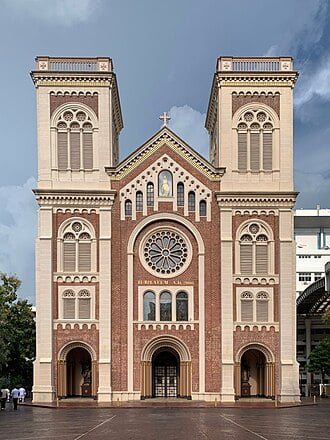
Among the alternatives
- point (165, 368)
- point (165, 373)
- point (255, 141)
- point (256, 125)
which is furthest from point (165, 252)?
point (256, 125)

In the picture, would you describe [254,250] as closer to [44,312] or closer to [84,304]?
[84,304]

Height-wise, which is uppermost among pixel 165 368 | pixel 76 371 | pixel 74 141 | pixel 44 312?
pixel 74 141

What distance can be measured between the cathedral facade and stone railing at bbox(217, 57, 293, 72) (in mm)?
96

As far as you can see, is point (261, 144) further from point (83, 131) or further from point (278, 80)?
point (83, 131)

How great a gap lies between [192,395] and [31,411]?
12.2 meters

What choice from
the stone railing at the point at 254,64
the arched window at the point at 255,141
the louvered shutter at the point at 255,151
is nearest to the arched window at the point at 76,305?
the arched window at the point at 255,141

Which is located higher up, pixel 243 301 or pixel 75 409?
pixel 243 301

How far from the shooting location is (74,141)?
56812mm

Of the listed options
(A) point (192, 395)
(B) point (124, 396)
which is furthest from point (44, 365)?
(A) point (192, 395)

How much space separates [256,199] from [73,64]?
15538 millimetres

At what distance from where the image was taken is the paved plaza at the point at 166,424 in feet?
95.3

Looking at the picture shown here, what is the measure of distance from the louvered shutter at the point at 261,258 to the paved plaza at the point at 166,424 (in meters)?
11.1

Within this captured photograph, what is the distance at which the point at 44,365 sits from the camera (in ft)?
177

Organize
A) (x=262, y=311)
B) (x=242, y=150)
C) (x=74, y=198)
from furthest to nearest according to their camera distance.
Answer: (x=242, y=150), (x=74, y=198), (x=262, y=311)
